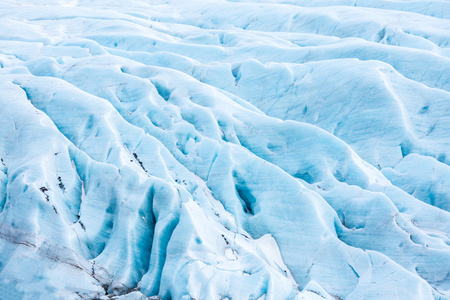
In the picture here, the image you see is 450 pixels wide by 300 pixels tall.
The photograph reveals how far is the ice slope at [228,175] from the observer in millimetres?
6363

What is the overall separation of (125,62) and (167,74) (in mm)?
1553

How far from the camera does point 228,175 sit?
324 inches

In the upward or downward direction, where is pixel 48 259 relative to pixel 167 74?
downward

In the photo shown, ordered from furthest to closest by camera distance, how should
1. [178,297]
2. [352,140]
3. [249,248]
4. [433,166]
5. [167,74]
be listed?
[167,74] → [352,140] → [433,166] → [249,248] → [178,297]

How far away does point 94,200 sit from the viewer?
285 inches

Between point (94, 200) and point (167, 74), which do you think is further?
point (167, 74)

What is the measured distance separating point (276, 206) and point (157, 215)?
7.41 feet

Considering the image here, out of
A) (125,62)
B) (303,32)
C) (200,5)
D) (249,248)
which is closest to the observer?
(249,248)

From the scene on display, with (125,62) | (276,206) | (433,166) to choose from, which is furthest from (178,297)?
(125,62)

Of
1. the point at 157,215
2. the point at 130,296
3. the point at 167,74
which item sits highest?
the point at 167,74

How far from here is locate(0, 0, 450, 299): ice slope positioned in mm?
6363

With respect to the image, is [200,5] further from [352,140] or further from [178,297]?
[178,297]

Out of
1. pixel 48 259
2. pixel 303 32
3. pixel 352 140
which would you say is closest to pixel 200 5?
pixel 303 32

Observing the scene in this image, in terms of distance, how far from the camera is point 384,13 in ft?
57.8
